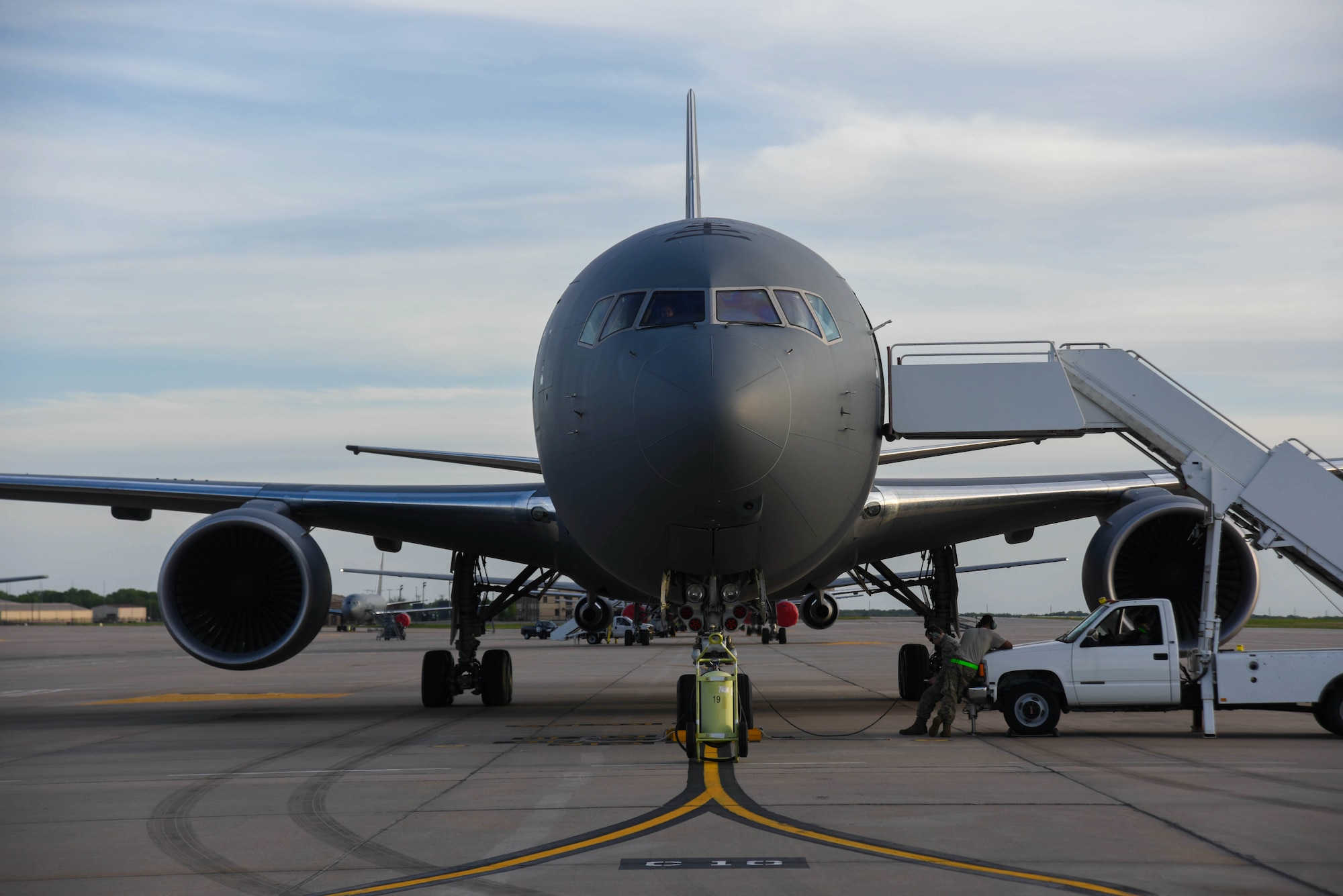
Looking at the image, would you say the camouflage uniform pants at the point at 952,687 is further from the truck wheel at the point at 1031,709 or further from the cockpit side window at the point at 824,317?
the cockpit side window at the point at 824,317

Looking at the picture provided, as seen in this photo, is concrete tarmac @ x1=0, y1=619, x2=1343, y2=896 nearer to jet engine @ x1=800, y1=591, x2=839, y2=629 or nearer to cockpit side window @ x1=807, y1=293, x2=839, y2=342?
cockpit side window @ x1=807, y1=293, x2=839, y2=342

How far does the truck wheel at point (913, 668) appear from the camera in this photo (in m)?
17.8

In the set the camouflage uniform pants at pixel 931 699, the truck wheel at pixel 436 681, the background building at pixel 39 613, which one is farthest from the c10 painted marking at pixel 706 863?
the background building at pixel 39 613

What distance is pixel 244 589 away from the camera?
49.0ft

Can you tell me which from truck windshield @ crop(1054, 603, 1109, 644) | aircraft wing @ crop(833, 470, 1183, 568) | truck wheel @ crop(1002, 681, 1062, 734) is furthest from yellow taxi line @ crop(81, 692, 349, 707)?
truck windshield @ crop(1054, 603, 1109, 644)

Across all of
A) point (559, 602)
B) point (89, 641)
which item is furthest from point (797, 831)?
→ point (559, 602)

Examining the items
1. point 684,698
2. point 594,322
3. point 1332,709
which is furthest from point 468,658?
point 1332,709

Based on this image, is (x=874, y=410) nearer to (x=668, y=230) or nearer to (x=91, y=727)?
(x=668, y=230)

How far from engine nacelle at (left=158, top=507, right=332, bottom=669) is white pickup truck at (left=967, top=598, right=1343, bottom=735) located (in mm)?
7813

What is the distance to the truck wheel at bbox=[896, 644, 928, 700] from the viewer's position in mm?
17844

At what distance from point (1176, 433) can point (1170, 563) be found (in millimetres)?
2700

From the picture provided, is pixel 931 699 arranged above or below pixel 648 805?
above

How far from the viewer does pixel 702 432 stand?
8.88 metres

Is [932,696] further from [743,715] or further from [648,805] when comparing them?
[648,805]
